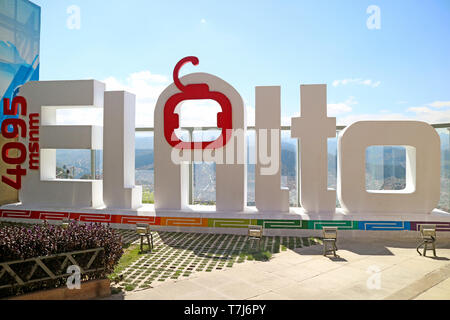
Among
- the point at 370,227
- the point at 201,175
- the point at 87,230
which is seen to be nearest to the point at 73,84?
the point at 201,175

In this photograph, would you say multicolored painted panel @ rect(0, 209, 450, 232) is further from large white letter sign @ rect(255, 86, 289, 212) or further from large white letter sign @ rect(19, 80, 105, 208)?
large white letter sign @ rect(255, 86, 289, 212)

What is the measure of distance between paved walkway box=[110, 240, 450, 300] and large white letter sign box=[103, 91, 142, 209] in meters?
6.97

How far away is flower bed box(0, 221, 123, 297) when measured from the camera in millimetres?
6297

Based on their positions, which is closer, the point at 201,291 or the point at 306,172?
the point at 201,291

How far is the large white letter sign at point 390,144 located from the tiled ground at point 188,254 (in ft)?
8.66

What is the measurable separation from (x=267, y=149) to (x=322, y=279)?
6179 millimetres

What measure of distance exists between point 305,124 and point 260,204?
3.50m

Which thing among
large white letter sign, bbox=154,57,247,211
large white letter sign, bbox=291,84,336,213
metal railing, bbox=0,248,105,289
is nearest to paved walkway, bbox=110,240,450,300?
metal railing, bbox=0,248,105,289

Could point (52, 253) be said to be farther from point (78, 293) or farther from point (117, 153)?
point (117, 153)

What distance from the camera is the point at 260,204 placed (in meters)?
13.5

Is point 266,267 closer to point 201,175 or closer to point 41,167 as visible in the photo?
point 201,175

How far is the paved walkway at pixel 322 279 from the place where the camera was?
707 cm

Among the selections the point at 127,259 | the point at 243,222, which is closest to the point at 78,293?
the point at 127,259
